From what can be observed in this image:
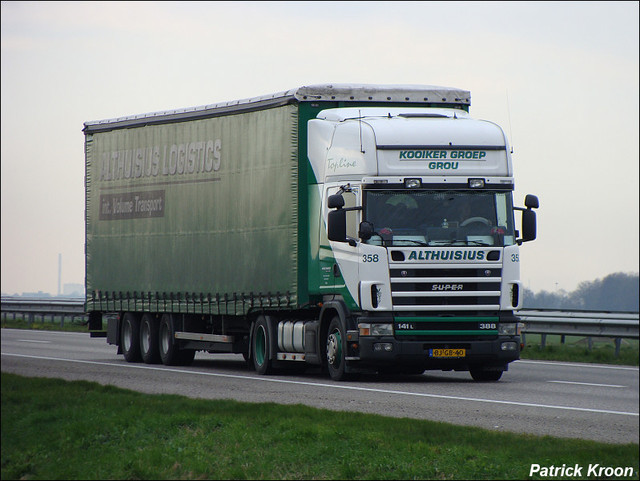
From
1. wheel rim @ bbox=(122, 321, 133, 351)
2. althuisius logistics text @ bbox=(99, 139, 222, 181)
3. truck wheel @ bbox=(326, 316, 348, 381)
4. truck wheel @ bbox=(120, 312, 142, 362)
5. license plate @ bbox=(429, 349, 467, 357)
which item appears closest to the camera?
license plate @ bbox=(429, 349, 467, 357)

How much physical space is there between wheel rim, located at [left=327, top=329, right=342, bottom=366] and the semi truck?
0.08 ft

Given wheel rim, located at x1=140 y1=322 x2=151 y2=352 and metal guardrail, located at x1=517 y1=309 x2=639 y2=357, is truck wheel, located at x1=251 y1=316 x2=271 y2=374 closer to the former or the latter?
wheel rim, located at x1=140 y1=322 x2=151 y2=352

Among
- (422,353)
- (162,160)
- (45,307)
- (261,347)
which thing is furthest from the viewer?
(45,307)

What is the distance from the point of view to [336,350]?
1889 cm

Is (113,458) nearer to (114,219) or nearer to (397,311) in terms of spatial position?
(397,311)

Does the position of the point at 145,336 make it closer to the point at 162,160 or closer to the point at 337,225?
the point at 162,160

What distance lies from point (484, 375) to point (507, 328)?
1.82 metres

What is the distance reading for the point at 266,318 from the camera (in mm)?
20734

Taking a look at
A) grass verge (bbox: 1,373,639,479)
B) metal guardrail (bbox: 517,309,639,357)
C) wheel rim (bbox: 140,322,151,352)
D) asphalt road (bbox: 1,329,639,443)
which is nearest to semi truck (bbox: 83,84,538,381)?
asphalt road (bbox: 1,329,639,443)

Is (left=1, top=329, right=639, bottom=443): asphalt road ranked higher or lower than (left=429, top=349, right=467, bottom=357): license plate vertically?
lower

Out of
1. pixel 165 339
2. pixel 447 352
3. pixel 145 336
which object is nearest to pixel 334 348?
pixel 447 352

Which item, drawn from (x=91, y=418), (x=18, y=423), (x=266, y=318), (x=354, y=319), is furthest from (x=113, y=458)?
(x=266, y=318)

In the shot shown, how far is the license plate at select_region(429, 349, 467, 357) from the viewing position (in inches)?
713

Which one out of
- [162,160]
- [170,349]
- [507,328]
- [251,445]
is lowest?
[251,445]
